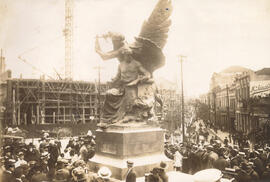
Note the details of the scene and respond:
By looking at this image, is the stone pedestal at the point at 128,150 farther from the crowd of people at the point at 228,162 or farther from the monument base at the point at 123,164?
the crowd of people at the point at 228,162

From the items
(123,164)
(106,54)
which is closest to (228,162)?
(123,164)

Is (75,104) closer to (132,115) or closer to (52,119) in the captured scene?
(52,119)

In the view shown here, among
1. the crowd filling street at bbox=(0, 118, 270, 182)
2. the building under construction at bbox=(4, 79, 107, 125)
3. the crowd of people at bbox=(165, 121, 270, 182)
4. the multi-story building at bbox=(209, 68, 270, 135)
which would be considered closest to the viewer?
the crowd filling street at bbox=(0, 118, 270, 182)

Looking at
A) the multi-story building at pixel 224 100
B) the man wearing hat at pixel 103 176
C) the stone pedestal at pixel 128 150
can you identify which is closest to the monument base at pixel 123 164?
the stone pedestal at pixel 128 150

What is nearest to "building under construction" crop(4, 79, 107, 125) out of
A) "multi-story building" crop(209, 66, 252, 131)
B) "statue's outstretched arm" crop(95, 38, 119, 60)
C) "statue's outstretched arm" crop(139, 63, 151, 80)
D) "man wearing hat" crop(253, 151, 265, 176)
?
"multi-story building" crop(209, 66, 252, 131)

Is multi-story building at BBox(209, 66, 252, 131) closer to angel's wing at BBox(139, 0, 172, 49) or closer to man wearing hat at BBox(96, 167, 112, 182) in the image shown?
angel's wing at BBox(139, 0, 172, 49)

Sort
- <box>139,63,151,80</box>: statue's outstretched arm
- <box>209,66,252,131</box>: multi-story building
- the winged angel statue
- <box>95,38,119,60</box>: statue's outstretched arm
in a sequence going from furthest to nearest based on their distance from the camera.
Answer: <box>209,66,252,131</box>: multi-story building → <box>95,38,119,60</box>: statue's outstretched arm → <box>139,63,151,80</box>: statue's outstretched arm → the winged angel statue

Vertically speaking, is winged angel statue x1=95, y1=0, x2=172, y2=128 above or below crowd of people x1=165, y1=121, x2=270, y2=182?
above

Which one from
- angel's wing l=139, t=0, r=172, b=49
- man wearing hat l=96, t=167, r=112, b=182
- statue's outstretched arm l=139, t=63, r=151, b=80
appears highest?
angel's wing l=139, t=0, r=172, b=49

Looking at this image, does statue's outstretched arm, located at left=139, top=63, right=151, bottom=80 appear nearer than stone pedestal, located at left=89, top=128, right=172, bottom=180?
No
